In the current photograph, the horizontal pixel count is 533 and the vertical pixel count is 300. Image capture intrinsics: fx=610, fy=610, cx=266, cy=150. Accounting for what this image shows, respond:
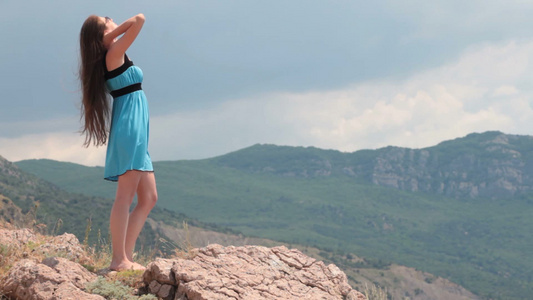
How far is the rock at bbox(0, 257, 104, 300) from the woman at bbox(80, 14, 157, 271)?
1.99 feet

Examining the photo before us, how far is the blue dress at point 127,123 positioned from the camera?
6590 mm

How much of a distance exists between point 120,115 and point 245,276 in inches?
87.2

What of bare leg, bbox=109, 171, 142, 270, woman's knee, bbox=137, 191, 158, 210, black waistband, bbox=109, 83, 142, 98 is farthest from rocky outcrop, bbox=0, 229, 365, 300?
black waistband, bbox=109, 83, 142, 98

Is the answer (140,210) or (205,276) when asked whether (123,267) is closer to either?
(140,210)

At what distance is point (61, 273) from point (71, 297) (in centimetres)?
49

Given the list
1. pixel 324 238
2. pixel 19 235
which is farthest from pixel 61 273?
pixel 324 238

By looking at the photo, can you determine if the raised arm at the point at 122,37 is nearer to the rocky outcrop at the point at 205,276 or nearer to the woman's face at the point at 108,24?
the woman's face at the point at 108,24

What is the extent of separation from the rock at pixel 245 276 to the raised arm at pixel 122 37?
223cm

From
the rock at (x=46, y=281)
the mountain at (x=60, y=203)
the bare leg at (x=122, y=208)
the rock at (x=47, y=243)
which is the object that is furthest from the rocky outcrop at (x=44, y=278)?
the mountain at (x=60, y=203)

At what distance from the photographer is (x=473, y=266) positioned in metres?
174

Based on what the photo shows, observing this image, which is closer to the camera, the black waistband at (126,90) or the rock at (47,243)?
the black waistband at (126,90)

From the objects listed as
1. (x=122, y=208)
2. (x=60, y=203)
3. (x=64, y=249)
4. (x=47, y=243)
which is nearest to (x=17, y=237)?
(x=47, y=243)

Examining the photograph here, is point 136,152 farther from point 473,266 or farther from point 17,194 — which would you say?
point 473,266

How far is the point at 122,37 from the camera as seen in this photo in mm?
6539
